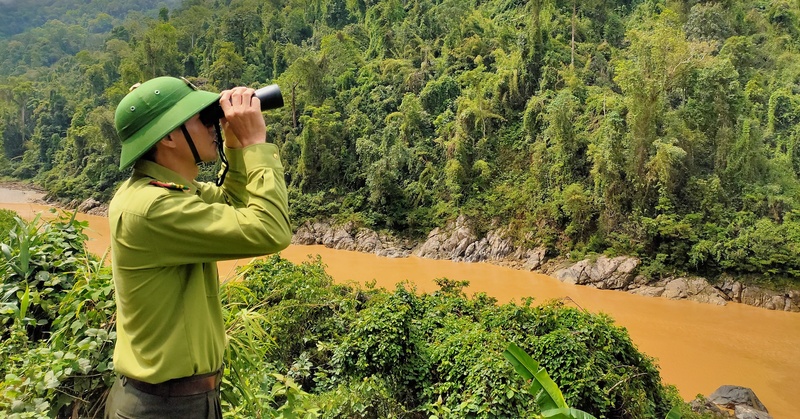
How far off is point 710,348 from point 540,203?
17.1ft

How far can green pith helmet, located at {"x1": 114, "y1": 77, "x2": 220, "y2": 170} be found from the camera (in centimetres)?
78

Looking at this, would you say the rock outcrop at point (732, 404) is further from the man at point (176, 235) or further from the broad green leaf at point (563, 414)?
the man at point (176, 235)

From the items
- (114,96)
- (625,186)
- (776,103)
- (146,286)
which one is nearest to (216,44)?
(114,96)

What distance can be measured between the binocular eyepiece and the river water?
2.74 m

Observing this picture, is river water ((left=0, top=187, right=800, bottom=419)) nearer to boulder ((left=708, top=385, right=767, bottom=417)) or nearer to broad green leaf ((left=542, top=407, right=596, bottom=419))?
boulder ((left=708, top=385, right=767, bottom=417))

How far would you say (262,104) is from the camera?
0.90 meters

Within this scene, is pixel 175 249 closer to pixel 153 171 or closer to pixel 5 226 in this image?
pixel 153 171

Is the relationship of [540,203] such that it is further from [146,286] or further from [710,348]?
[146,286]

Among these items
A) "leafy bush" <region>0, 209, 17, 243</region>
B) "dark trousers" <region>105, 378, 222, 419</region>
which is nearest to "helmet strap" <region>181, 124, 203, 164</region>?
"dark trousers" <region>105, 378, 222, 419</region>

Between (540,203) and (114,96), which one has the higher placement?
(114,96)

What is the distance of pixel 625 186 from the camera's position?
977 centimetres

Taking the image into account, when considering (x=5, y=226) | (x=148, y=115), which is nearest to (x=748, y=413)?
(x=148, y=115)

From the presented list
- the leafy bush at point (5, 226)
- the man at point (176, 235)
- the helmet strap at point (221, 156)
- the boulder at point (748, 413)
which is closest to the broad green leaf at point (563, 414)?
the man at point (176, 235)

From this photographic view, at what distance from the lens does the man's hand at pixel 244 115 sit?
817 millimetres
